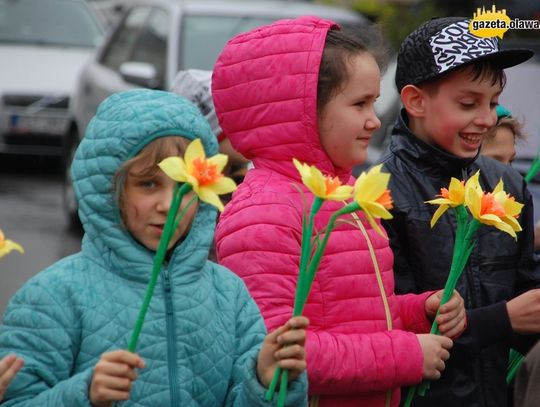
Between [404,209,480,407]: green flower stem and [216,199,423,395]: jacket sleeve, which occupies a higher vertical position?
[404,209,480,407]: green flower stem

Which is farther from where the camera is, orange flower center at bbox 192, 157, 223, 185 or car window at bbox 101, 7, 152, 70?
car window at bbox 101, 7, 152, 70

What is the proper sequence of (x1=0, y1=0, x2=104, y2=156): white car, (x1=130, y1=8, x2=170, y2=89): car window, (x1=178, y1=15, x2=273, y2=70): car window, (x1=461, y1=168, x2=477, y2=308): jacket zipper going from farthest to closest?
(x1=0, y1=0, x2=104, y2=156): white car
(x1=130, y1=8, x2=170, y2=89): car window
(x1=178, y1=15, x2=273, y2=70): car window
(x1=461, y1=168, x2=477, y2=308): jacket zipper

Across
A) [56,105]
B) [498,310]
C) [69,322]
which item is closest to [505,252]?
[498,310]

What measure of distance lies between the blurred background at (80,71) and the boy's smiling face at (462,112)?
1.94 meters

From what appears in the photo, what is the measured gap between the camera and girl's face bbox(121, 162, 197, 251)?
2.83 m

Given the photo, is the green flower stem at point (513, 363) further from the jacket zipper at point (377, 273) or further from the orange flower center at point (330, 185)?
the orange flower center at point (330, 185)

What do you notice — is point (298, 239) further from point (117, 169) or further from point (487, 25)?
point (487, 25)

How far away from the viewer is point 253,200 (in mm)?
3230

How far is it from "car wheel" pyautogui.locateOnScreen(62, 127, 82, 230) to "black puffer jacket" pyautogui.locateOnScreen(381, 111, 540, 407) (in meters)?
6.55

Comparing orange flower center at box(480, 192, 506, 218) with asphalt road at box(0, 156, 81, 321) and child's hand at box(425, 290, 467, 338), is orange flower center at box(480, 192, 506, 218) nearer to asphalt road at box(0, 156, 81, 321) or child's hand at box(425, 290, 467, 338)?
child's hand at box(425, 290, 467, 338)

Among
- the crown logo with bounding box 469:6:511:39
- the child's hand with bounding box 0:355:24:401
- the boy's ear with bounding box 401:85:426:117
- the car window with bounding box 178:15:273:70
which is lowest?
the car window with bounding box 178:15:273:70

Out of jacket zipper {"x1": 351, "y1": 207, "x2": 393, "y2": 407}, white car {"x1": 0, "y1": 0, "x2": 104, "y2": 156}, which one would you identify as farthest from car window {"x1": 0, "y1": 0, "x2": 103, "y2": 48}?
jacket zipper {"x1": 351, "y1": 207, "x2": 393, "y2": 407}

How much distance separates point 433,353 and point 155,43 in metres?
6.46

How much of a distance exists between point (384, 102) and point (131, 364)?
16.5 ft
